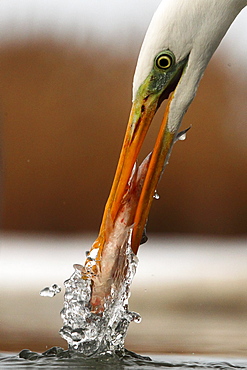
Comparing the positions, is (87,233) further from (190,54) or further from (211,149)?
(190,54)

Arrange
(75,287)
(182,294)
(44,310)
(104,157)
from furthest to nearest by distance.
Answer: (104,157) < (182,294) < (44,310) < (75,287)

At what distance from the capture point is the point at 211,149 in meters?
11.9

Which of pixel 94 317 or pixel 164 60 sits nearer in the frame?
pixel 164 60

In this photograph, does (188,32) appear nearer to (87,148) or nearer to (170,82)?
(170,82)

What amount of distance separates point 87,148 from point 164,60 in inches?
363

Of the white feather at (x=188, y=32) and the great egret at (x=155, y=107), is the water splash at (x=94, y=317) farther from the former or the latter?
the white feather at (x=188, y=32)

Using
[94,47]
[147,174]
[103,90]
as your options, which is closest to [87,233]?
[103,90]

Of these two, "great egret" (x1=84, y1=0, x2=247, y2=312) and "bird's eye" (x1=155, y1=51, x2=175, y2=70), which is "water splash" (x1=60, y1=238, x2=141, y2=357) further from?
"bird's eye" (x1=155, y1=51, x2=175, y2=70)

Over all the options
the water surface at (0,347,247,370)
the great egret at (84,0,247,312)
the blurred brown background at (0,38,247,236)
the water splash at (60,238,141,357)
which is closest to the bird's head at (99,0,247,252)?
the great egret at (84,0,247,312)

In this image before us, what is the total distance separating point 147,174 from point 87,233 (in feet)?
31.7

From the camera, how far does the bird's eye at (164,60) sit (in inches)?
103

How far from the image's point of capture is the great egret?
2.64m

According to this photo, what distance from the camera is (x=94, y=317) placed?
2748 mm

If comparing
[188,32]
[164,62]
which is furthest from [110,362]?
[188,32]
